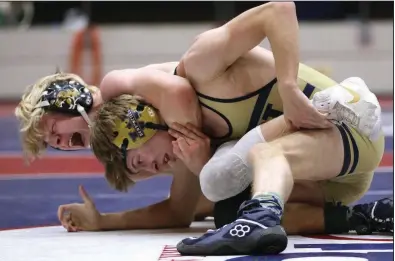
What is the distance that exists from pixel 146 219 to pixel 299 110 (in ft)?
2.84

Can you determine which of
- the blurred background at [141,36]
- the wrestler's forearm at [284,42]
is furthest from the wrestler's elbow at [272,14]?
the blurred background at [141,36]

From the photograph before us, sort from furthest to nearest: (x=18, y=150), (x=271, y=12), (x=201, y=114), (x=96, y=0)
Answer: (x=96, y=0) → (x=18, y=150) → (x=201, y=114) → (x=271, y=12)

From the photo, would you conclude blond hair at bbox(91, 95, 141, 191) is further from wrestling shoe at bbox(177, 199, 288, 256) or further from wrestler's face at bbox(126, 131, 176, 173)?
wrestling shoe at bbox(177, 199, 288, 256)

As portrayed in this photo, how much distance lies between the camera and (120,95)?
118 inches

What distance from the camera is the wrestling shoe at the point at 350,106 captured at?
268cm

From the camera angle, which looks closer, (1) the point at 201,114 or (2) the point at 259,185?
(2) the point at 259,185

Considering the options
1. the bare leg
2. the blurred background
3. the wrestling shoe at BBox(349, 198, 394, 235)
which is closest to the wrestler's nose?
the bare leg

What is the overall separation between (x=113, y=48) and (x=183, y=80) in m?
8.48

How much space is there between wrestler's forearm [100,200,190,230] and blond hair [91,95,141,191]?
258mm

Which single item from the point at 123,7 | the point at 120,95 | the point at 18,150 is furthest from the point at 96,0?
the point at 120,95

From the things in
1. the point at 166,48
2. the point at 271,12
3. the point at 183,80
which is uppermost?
the point at 271,12

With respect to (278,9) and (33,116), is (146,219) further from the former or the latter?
(278,9)

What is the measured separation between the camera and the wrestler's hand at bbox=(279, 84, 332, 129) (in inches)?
105

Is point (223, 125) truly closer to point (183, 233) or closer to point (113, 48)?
point (183, 233)
